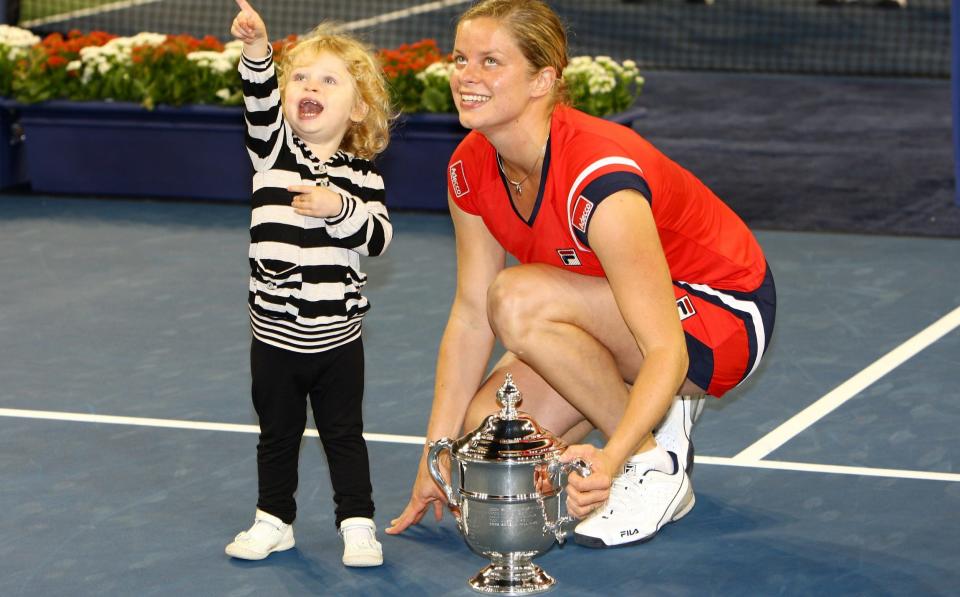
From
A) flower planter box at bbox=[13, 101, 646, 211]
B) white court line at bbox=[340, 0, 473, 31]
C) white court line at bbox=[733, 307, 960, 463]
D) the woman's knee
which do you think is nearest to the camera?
the woman's knee

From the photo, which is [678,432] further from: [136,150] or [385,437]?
[136,150]

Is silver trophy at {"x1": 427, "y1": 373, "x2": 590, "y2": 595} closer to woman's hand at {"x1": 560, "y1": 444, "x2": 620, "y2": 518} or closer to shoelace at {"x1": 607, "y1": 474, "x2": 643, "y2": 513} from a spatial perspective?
woman's hand at {"x1": 560, "y1": 444, "x2": 620, "y2": 518}

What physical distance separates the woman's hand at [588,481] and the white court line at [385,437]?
1.28 meters

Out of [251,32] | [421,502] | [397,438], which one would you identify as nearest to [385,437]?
[397,438]

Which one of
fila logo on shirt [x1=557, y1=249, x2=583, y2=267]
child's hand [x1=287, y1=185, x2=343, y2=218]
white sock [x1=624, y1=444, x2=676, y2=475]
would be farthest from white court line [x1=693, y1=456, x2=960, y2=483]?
child's hand [x1=287, y1=185, x2=343, y2=218]

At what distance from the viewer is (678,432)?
416cm

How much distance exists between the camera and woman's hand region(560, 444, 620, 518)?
10.8 feet

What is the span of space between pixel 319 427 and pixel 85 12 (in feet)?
45.6

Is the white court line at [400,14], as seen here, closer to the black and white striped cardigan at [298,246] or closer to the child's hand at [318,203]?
the black and white striped cardigan at [298,246]

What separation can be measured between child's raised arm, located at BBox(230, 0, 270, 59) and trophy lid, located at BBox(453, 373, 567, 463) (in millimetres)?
890

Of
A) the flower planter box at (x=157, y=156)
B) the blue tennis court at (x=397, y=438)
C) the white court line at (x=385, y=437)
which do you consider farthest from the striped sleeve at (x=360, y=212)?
the flower planter box at (x=157, y=156)

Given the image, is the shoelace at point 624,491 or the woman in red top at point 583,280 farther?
the shoelace at point 624,491

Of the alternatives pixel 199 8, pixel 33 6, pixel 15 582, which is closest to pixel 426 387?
pixel 15 582

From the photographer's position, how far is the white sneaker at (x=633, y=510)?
12.9 feet
